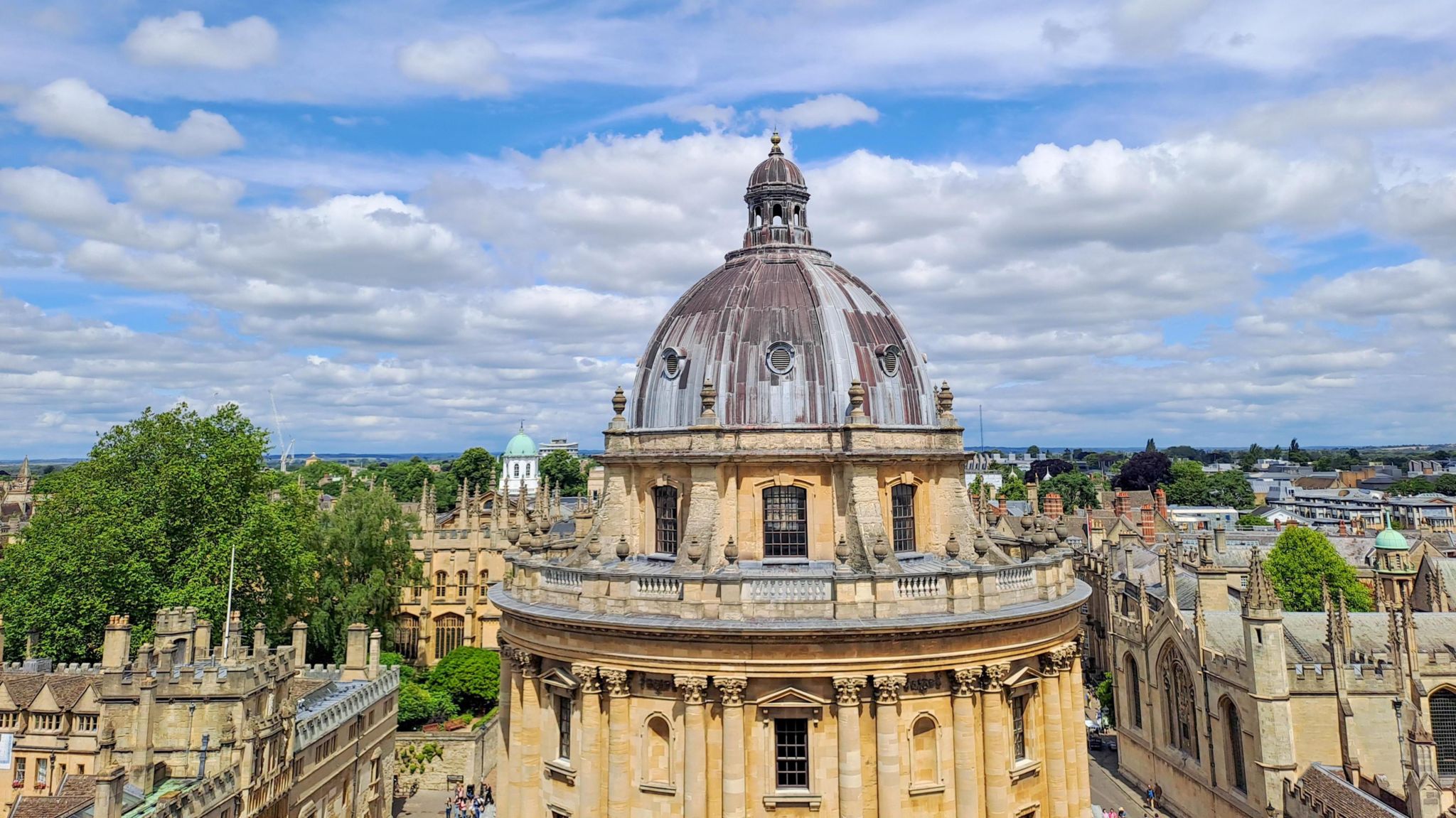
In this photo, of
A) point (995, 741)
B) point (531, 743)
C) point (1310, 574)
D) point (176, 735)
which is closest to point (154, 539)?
point (176, 735)

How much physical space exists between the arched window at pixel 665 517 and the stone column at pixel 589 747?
187 inches

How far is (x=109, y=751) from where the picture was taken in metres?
28.6

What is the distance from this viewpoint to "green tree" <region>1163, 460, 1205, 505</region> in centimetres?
16738

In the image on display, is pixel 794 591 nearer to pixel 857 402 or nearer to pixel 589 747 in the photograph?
pixel 857 402

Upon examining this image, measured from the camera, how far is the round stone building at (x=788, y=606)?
998 inches

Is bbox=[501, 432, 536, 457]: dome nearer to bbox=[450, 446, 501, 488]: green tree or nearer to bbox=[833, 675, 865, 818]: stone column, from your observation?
bbox=[450, 446, 501, 488]: green tree

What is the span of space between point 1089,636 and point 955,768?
4519 centimetres

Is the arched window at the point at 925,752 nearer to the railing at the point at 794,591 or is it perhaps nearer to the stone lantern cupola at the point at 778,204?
the railing at the point at 794,591

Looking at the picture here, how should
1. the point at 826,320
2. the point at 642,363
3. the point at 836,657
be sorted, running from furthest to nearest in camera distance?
the point at 642,363 < the point at 826,320 < the point at 836,657

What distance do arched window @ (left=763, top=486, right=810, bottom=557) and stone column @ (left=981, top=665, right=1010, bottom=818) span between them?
6.50 m

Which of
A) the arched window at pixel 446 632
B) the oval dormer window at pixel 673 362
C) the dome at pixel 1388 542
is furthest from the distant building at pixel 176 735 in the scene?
the dome at pixel 1388 542

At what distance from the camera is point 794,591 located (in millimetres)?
25594

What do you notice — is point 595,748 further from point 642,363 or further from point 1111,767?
point 1111,767

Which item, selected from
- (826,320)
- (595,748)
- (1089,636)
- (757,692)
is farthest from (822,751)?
(1089,636)
